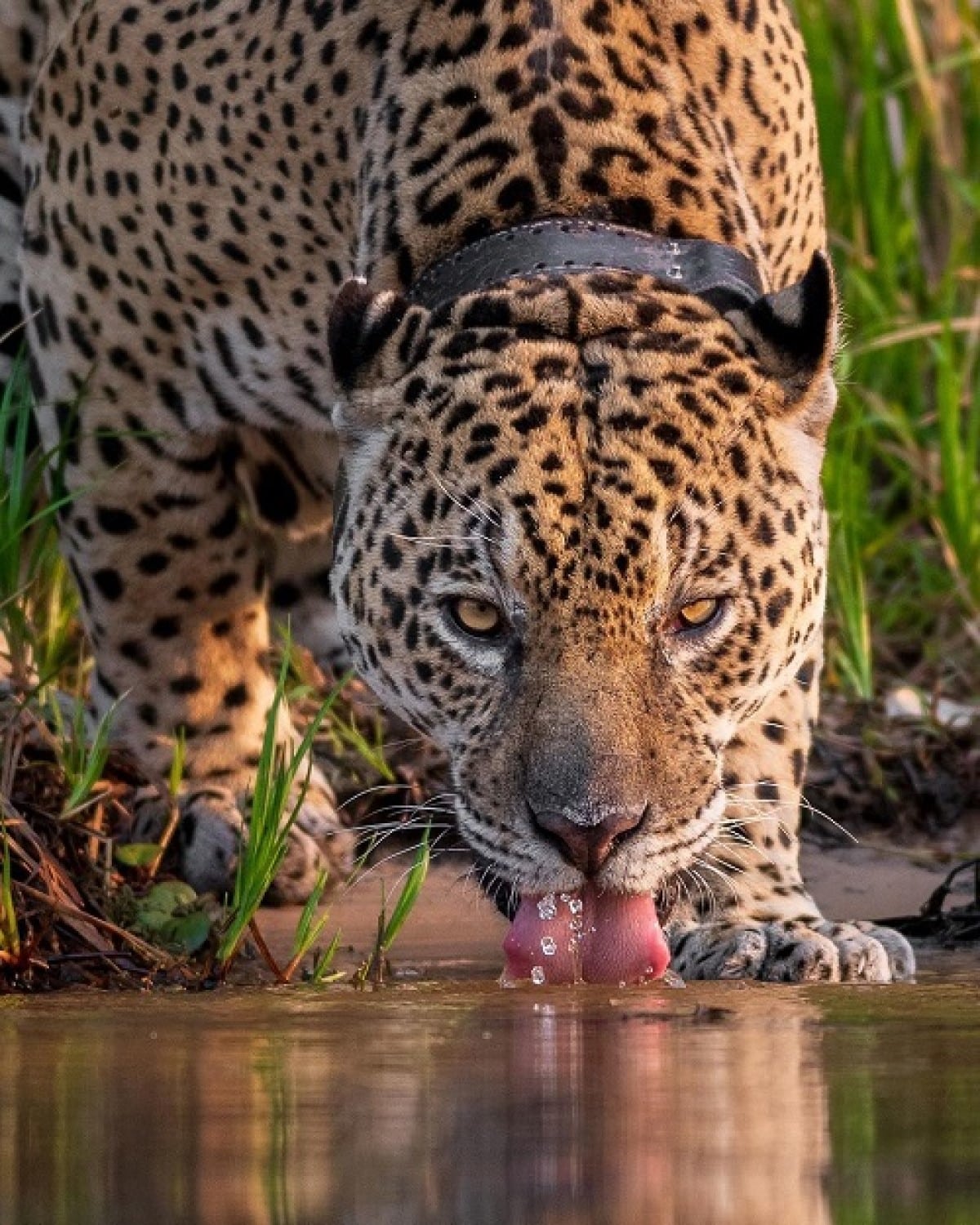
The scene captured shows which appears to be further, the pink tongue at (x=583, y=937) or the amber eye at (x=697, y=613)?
the amber eye at (x=697, y=613)

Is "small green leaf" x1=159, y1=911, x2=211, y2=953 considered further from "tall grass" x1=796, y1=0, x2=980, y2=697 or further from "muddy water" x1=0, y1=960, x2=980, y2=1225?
"tall grass" x1=796, y1=0, x2=980, y2=697

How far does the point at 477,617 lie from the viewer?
5.93 metres

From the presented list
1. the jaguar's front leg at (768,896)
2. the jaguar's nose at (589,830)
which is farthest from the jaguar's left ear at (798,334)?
the jaguar's nose at (589,830)

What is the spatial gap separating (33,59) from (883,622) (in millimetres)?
3251

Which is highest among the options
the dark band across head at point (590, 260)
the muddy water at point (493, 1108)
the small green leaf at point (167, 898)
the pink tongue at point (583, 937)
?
the dark band across head at point (590, 260)

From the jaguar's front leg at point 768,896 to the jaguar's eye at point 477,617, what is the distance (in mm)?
613

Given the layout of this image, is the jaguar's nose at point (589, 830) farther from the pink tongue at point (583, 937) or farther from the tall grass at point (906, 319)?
the tall grass at point (906, 319)

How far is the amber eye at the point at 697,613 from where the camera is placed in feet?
19.3

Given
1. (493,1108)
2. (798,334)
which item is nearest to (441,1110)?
(493,1108)

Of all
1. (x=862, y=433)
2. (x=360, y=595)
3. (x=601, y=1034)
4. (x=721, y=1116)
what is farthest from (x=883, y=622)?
(x=721, y=1116)

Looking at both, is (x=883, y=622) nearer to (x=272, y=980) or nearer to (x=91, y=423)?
(x=91, y=423)

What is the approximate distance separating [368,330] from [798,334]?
0.90m

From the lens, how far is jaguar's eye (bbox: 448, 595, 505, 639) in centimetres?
588

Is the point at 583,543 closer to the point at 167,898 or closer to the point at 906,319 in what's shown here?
the point at 167,898
